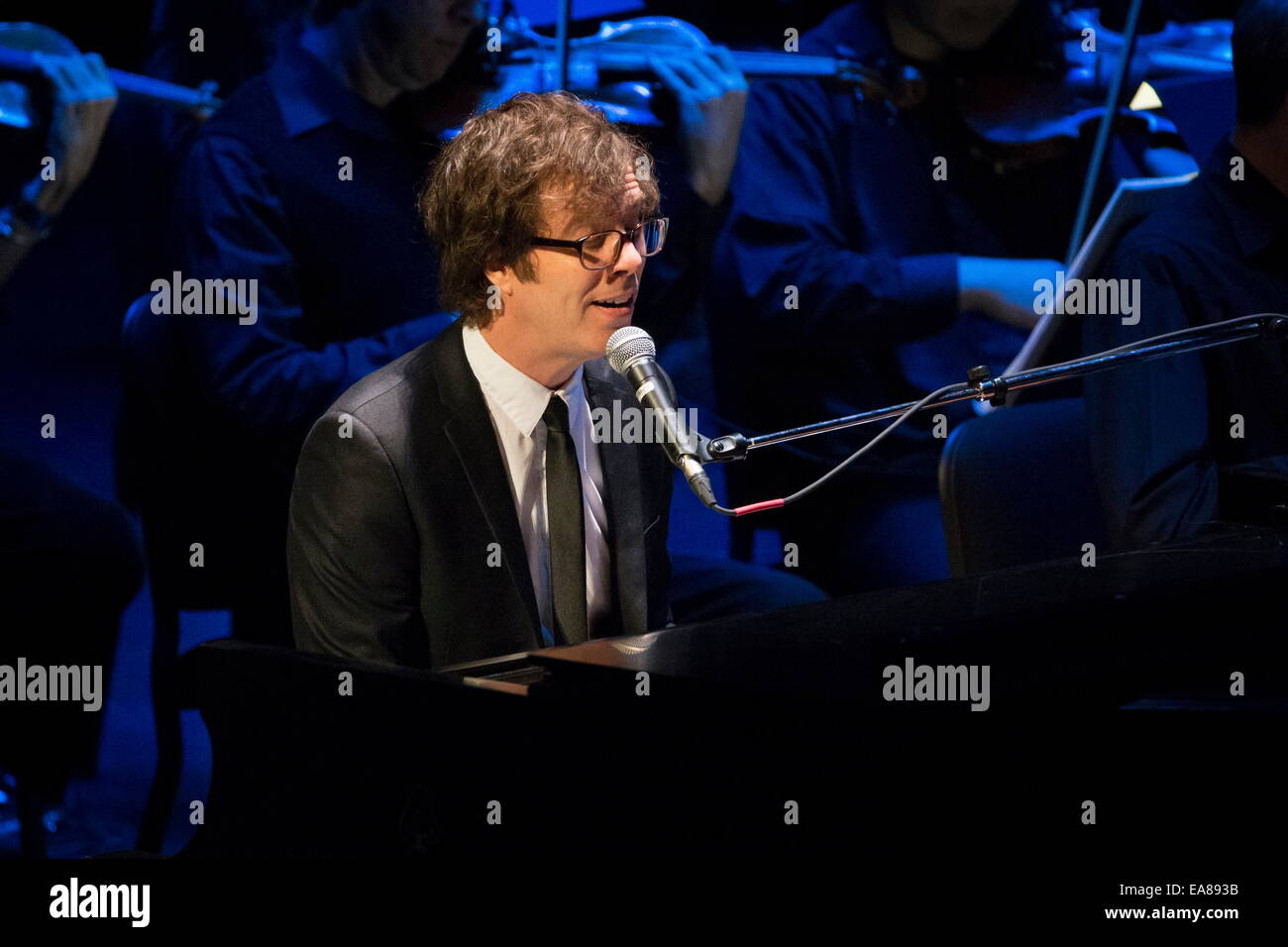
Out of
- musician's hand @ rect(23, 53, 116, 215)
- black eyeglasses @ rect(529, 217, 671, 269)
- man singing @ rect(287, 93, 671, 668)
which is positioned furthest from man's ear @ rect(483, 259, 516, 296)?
musician's hand @ rect(23, 53, 116, 215)

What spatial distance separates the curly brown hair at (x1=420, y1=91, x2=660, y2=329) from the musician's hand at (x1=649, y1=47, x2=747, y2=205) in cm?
142

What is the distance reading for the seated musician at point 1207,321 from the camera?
321 centimetres

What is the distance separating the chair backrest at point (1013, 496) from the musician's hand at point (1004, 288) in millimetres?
795

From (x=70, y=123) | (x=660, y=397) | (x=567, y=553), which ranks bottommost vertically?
(x=567, y=553)

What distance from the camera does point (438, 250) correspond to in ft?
7.86

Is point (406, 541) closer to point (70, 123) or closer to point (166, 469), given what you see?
point (166, 469)

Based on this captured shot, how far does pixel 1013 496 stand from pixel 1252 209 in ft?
3.66

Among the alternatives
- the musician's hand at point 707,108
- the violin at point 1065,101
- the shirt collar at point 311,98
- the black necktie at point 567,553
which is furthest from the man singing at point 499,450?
the violin at point 1065,101

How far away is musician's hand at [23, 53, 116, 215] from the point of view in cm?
319

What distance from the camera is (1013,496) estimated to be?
3.05 meters

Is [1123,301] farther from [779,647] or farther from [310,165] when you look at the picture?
[779,647]

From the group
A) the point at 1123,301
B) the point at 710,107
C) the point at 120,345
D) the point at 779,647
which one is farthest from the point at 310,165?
the point at 779,647

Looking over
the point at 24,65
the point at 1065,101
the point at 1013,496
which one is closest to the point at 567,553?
the point at 1013,496

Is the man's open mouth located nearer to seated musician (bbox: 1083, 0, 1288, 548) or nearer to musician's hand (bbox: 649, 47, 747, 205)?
seated musician (bbox: 1083, 0, 1288, 548)
